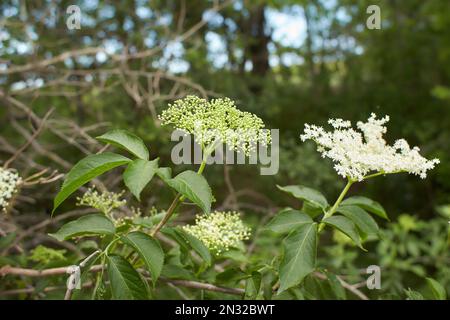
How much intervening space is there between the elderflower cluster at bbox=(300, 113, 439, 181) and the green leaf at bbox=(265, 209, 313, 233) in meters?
0.12

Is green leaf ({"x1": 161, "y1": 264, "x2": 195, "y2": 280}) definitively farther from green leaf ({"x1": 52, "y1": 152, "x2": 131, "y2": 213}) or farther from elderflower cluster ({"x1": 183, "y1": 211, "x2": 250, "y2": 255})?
green leaf ({"x1": 52, "y1": 152, "x2": 131, "y2": 213})

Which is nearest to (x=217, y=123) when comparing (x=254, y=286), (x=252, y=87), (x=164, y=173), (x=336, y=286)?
(x=164, y=173)

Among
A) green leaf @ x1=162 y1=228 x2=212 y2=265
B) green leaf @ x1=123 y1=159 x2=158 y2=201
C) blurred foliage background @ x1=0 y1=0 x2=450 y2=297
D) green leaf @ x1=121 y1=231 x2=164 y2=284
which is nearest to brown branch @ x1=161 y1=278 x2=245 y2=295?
green leaf @ x1=162 y1=228 x2=212 y2=265

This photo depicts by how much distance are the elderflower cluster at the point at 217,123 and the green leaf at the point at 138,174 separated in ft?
→ 0.27

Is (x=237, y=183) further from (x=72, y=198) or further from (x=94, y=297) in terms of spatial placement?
(x=94, y=297)

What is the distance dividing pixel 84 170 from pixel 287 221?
390mm

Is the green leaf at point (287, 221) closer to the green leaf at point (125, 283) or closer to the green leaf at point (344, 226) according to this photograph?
the green leaf at point (344, 226)

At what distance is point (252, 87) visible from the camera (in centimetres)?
348

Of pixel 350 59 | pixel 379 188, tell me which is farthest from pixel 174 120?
pixel 350 59

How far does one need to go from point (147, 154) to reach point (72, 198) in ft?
6.13

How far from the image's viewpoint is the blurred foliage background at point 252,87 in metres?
2.17

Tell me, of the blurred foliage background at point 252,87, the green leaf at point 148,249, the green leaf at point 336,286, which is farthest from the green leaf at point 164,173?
the blurred foliage background at point 252,87

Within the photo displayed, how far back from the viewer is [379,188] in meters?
3.78
